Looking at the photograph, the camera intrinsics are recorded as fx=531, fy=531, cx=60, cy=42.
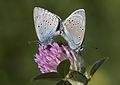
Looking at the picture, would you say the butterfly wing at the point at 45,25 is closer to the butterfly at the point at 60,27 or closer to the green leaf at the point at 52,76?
the butterfly at the point at 60,27

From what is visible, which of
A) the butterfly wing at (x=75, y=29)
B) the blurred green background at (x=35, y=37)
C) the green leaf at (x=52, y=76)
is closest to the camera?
the green leaf at (x=52, y=76)

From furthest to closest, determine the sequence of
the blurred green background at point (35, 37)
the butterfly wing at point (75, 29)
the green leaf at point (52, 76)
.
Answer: the blurred green background at point (35, 37)
the butterfly wing at point (75, 29)
the green leaf at point (52, 76)

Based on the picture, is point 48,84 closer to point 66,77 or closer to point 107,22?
point 107,22

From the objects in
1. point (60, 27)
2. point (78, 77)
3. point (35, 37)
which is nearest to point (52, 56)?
point (60, 27)

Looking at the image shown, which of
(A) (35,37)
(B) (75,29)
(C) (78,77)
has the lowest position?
(A) (35,37)

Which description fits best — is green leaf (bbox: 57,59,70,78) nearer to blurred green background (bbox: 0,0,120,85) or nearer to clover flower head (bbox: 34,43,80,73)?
clover flower head (bbox: 34,43,80,73)

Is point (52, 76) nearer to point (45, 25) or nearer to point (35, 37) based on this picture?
point (45, 25)

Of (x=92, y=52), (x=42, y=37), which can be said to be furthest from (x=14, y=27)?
(x=42, y=37)

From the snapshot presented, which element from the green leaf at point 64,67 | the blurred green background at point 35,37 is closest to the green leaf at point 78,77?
the green leaf at point 64,67
